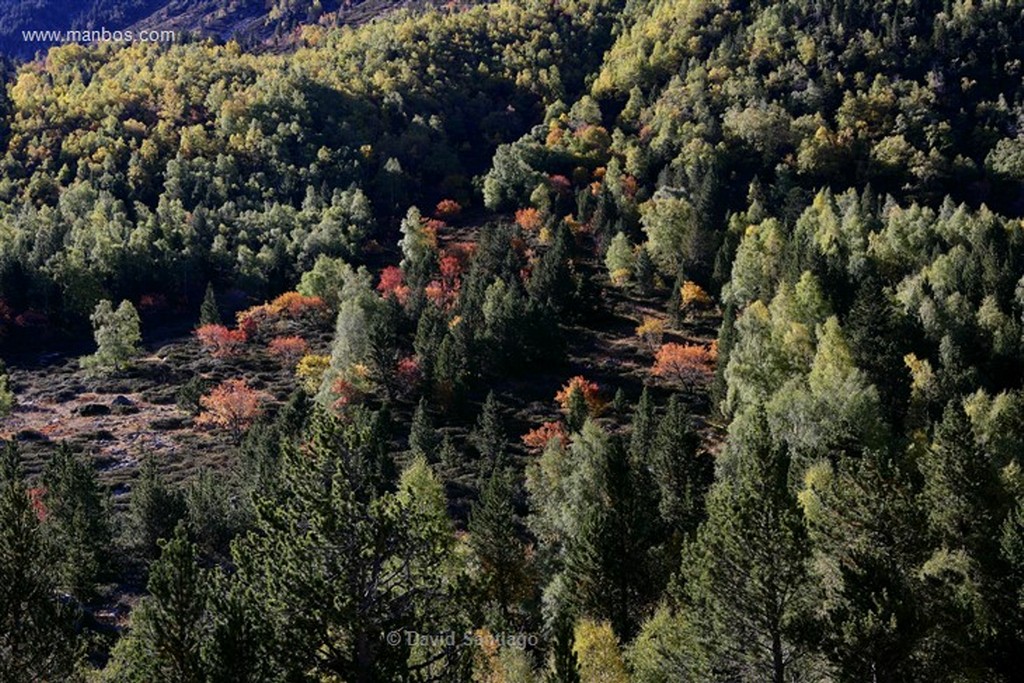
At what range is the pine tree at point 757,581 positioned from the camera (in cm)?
2825

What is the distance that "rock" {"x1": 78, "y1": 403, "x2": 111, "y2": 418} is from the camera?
118m

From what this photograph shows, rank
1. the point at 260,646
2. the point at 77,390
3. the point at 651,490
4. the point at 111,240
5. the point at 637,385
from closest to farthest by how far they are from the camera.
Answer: the point at 260,646, the point at 651,490, the point at 637,385, the point at 77,390, the point at 111,240

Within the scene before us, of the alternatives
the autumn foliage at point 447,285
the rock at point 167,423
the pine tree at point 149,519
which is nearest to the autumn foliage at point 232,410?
the rock at point 167,423

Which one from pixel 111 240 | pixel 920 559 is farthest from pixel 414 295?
pixel 920 559

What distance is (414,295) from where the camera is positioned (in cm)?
13475

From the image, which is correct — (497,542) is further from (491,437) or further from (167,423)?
(167,423)

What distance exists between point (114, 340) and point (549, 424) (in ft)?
254

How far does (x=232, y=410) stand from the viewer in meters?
111

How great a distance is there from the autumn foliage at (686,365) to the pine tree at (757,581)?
81659mm

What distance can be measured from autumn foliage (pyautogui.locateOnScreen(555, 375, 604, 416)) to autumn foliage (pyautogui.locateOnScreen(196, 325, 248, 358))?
61433mm

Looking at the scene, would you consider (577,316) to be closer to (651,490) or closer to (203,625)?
(651,490)

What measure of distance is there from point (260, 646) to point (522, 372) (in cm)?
9459

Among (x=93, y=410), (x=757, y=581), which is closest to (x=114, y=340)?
(x=93, y=410)

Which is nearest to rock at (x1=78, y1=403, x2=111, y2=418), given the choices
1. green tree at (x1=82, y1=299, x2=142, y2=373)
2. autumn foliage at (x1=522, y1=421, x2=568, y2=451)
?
green tree at (x1=82, y1=299, x2=142, y2=373)
